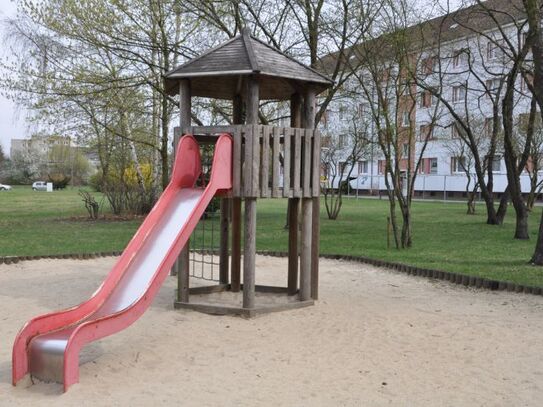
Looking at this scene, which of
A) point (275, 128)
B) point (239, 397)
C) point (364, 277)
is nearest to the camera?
point (239, 397)

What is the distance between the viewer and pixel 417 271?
34.0ft

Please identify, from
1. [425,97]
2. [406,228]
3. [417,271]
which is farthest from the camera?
[425,97]

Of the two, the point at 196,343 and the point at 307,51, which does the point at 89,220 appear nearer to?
the point at 307,51

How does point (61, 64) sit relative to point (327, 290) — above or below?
above

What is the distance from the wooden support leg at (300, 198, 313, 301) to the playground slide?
1283 millimetres

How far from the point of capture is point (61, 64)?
1894 centimetres

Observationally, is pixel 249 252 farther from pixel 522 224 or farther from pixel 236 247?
pixel 522 224

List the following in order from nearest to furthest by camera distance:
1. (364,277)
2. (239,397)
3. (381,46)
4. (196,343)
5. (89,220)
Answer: (239,397)
(196,343)
(364,277)
(381,46)
(89,220)

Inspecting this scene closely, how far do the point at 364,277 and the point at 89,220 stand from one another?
15.3 meters

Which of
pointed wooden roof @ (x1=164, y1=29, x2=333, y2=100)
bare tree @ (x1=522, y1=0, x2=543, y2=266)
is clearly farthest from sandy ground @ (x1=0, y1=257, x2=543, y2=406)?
bare tree @ (x1=522, y1=0, x2=543, y2=266)

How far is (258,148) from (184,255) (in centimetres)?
169

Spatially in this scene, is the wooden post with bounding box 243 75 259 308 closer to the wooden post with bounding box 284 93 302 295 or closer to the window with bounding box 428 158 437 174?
the wooden post with bounding box 284 93 302 295

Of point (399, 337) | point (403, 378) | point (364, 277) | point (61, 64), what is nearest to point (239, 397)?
point (403, 378)

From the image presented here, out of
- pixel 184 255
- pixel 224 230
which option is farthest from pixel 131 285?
pixel 224 230
